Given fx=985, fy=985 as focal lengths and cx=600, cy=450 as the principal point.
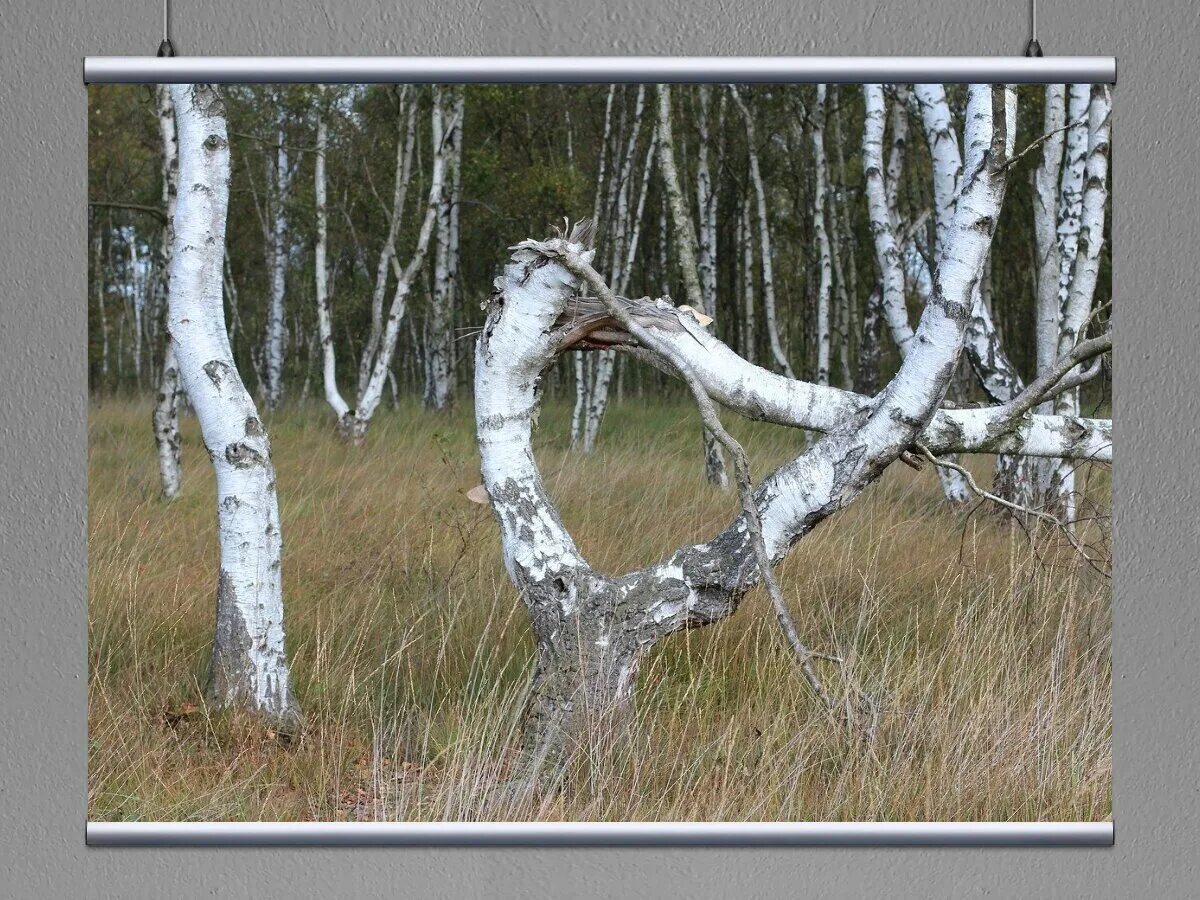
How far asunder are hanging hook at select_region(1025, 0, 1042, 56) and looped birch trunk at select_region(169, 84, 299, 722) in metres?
1.93

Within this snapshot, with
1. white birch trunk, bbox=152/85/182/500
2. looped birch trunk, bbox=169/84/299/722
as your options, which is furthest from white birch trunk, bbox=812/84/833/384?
looped birch trunk, bbox=169/84/299/722

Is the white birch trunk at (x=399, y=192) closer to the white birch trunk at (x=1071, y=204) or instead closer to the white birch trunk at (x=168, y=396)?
the white birch trunk at (x=168, y=396)

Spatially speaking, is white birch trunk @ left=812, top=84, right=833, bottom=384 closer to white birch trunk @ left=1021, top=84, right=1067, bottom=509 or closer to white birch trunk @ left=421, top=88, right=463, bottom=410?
white birch trunk @ left=1021, top=84, right=1067, bottom=509

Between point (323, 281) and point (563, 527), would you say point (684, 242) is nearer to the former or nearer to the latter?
point (563, 527)

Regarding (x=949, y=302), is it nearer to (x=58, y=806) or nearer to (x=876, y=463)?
(x=876, y=463)

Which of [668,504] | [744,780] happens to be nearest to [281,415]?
[668,504]

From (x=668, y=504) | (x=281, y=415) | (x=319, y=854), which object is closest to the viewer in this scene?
(x=319, y=854)

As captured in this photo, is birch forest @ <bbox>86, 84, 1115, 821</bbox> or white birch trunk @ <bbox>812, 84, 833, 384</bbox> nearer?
birch forest @ <bbox>86, 84, 1115, 821</bbox>

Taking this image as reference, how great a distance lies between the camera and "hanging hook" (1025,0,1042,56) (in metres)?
2.18

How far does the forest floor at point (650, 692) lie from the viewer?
2188 millimetres

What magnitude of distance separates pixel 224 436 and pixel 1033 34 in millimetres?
2093

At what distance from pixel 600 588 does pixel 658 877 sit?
63cm

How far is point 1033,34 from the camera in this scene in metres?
2.21

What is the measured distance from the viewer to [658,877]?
2.14 metres
